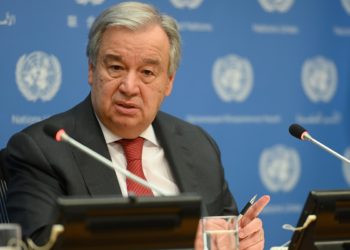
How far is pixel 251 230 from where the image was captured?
2926mm

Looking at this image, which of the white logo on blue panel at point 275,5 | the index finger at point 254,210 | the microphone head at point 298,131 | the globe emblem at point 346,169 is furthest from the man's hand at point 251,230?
the globe emblem at point 346,169

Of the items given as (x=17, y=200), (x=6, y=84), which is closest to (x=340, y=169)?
(x=6, y=84)

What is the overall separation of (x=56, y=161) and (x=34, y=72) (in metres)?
1.15

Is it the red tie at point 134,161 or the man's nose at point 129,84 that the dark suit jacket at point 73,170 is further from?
the man's nose at point 129,84

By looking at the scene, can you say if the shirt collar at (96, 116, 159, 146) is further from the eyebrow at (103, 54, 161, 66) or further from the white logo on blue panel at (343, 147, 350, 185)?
the white logo on blue panel at (343, 147, 350, 185)

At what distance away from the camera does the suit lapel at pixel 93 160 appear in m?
3.15

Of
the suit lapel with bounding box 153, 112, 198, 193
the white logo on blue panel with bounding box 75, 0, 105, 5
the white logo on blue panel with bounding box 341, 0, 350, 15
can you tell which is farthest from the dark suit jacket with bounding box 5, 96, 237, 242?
the white logo on blue panel with bounding box 341, 0, 350, 15

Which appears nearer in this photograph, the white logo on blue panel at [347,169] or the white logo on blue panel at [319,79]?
the white logo on blue panel at [319,79]

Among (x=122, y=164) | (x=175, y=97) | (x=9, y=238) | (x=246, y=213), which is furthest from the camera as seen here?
(x=175, y=97)

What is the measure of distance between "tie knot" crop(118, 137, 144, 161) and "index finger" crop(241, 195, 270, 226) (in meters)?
0.61

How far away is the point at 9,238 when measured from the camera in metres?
2.00

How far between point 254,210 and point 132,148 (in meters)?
0.70

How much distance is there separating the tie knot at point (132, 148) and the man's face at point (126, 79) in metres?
0.03

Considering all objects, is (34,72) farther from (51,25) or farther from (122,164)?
(122,164)
